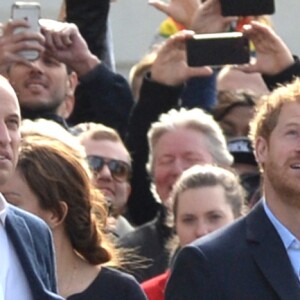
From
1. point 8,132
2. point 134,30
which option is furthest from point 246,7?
point 134,30

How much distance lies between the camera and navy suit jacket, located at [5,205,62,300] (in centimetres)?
500

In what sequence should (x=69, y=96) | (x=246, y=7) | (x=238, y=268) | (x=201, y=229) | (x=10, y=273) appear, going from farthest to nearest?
1. (x=69, y=96)
2. (x=246, y=7)
3. (x=201, y=229)
4. (x=238, y=268)
5. (x=10, y=273)

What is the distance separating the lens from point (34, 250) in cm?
509

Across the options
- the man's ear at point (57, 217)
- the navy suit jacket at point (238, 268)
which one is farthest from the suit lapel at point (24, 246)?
the man's ear at point (57, 217)

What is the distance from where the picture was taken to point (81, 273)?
232 inches

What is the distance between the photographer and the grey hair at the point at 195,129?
24.0 feet

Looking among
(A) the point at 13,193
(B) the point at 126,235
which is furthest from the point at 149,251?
(A) the point at 13,193

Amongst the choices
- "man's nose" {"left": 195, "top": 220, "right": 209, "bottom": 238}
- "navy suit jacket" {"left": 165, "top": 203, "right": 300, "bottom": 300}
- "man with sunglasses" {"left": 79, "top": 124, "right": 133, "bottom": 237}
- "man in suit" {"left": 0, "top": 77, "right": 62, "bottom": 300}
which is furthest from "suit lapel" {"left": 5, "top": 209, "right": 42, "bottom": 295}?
"man with sunglasses" {"left": 79, "top": 124, "right": 133, "bottom": 237}

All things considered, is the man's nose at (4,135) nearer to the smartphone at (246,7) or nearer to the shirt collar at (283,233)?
the shirt collar at (283,233)

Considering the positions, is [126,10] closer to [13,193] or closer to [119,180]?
[119,180]

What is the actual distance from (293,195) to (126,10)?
6.68 m

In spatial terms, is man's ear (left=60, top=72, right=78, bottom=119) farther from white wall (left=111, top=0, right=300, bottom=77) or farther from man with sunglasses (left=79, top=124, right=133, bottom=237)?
white wall (left=111, top=0, right=300, bottom=77)

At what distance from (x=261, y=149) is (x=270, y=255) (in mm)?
421

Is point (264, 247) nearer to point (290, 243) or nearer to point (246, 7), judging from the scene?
point (290, 243)
